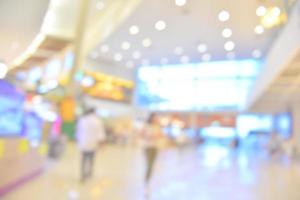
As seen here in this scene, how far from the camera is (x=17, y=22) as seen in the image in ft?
7.68

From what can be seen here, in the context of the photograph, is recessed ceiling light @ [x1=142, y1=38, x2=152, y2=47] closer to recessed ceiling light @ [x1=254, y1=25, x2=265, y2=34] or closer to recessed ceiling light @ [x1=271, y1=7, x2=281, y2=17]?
recessed ceiling light @ [x1=254, y1=25, x2=265, y2=34]

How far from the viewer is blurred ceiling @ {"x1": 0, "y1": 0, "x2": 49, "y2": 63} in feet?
7.47

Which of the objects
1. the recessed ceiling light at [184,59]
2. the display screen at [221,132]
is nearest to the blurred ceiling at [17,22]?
the recessed ceiling light at [184,59]

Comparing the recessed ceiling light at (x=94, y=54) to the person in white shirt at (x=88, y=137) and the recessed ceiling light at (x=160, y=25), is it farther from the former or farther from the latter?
the recessed ceiling light at (x=160, y=25)

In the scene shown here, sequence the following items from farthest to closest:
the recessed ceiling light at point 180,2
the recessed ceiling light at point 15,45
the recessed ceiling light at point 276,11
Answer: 1. the recessed ceiling light at point 15,45
2. the recessed ceiling light at point 180,2
3. the recessed ceiling light at point 276,11

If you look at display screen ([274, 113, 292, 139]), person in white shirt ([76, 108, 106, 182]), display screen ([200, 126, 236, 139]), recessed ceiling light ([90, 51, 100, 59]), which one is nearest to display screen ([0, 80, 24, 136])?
person in white shirt ([76, 108, 106, 182])

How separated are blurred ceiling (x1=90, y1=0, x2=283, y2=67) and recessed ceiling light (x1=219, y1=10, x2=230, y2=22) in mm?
18

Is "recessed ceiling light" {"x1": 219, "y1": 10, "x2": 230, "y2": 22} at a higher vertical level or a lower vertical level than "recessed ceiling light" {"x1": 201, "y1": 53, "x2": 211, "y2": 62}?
higher

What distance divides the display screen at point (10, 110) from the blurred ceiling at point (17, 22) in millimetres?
1539

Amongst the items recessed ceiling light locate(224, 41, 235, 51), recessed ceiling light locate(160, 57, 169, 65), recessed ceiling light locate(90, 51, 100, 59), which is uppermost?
recessed ceiling light locate(90, 51, 100, 59)

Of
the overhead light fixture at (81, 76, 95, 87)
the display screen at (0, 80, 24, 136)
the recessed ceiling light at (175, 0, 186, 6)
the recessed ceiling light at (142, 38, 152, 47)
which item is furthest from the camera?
the overhead light fixture at (81, 76, 95, 87)

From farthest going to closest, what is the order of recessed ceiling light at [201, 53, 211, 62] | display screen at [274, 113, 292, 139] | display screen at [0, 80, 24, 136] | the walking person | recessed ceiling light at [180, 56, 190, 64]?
display screen at [274, 113, 292, 139]
the walking person
display screen at [0, 80, 24, 136]
recessed ceiling light at [201, 53, 211, 62]
recessed ceiling light at [180, 56, 190, 64]

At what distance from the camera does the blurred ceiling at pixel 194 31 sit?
227 centimetres

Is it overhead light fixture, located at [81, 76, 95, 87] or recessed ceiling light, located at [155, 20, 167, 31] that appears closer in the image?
recessed ceiling light, located at [155, 20, 167, 31]
